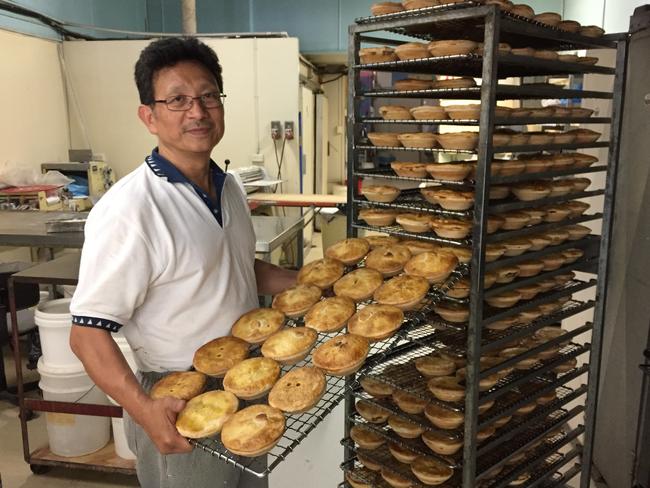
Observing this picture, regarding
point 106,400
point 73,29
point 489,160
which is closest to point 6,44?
point 73,29

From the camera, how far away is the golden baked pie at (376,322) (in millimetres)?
1341

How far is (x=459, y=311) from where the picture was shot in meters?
1.54

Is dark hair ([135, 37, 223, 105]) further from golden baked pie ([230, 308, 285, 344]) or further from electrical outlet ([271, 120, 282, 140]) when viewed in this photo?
electrical outlet ([271, 120, 282, 140])

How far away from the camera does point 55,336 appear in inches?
107

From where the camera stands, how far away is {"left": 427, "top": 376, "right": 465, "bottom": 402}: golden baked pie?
1.52 m

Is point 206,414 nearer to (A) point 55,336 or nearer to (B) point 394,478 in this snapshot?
(B) point 394,478

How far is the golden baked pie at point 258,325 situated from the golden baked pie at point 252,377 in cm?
10

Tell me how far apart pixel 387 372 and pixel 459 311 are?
34 centimetres

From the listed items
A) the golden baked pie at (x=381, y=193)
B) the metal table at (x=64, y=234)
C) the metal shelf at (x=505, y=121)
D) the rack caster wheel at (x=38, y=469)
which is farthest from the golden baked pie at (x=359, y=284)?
the rack caster wheel at (x=38, y=469)

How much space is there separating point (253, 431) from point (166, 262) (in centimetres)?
52

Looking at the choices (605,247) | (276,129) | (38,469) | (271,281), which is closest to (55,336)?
(38,469)

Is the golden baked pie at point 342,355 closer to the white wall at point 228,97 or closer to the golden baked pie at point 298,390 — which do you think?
the golden baked pie at point 298,390

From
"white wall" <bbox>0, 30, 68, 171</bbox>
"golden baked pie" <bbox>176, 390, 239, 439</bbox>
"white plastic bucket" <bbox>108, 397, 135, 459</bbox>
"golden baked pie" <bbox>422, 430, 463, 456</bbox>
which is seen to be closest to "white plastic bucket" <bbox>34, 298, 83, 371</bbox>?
"white plastic bucket" <bbox>108, 397, 135, 459</bbox>

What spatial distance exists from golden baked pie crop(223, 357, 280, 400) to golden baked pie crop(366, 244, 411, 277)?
43cm
